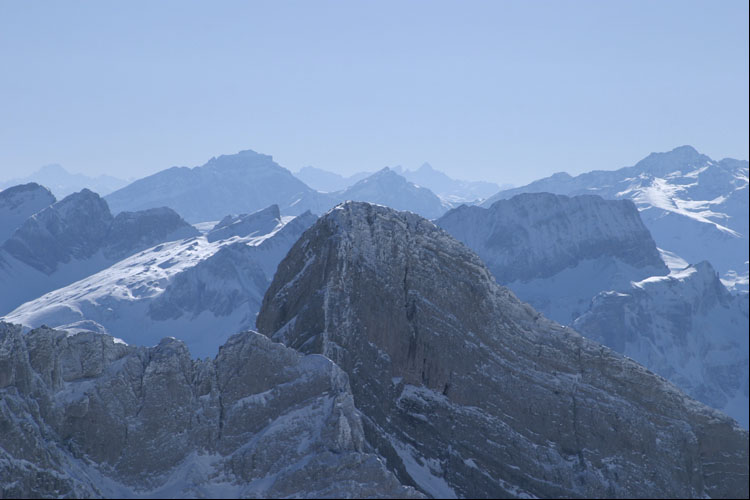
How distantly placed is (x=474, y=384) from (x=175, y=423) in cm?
4463

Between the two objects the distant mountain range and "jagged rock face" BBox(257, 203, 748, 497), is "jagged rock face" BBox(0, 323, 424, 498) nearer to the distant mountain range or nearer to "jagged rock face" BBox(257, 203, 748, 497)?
the distant mountain range

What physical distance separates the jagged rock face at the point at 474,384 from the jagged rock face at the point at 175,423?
583 inches

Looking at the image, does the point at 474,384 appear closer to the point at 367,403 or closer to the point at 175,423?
the point at 367,403

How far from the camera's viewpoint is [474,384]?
146500 millimetres

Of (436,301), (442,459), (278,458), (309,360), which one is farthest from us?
(436,301)

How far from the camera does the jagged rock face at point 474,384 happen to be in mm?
140625

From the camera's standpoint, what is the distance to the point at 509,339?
150 metres

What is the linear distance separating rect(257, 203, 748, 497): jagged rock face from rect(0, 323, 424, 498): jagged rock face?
1481 centimetres

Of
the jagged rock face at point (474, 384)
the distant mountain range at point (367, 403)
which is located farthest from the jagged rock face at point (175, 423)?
the jagged rock face at point (474, 384)

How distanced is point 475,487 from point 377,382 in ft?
66.6

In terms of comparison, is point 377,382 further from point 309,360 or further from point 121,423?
point 121,423

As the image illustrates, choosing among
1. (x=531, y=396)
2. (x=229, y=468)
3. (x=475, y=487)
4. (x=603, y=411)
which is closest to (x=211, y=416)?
(x=229, y=468)

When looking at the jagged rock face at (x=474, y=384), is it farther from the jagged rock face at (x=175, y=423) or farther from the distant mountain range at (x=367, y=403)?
the jagged rock face at (x=175, y=423)

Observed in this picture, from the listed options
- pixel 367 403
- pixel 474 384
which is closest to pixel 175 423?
pixel 367 403
